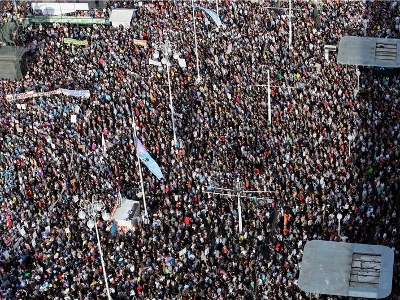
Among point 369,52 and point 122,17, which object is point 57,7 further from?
point 369,52

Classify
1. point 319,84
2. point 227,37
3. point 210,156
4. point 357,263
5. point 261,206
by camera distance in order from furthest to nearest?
point 227,37 → point 319,84 → point 210,156 → point 261,206 → point 357,263

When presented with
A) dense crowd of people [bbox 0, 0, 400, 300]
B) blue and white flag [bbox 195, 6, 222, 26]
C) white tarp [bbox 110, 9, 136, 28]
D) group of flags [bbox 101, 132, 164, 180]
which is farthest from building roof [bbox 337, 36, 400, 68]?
white tarp [bbox 110, 9, 136, 28]

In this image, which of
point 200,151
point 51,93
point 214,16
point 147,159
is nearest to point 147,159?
point 147,159

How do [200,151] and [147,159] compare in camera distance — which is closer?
[147,159]

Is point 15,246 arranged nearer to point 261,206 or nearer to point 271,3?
point 261,206

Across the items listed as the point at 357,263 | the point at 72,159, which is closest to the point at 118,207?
the point at 72,159

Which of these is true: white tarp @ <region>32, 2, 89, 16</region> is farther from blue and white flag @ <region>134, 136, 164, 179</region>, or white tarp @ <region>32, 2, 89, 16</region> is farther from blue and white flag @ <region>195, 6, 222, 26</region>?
blue and white flag @ <region>134, 136, 164, 179</region>
